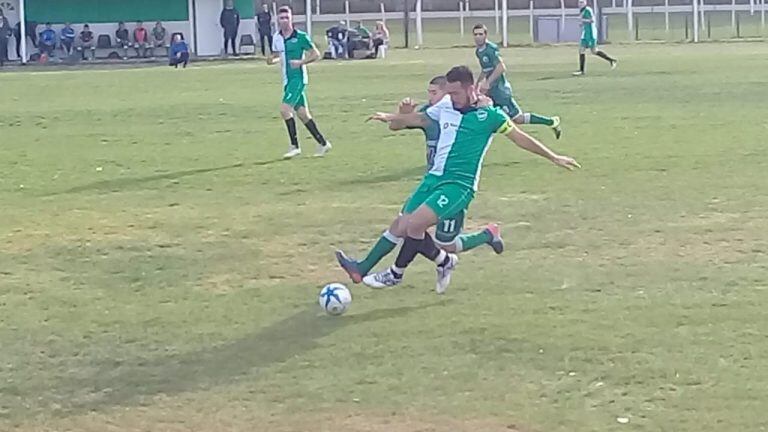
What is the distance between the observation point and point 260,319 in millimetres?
9219

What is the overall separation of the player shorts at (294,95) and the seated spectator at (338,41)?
93.8ft

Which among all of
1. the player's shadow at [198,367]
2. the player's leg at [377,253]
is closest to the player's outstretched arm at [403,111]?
the player's leg at [377,253]

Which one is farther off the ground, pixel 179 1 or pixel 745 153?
pixel 179 1

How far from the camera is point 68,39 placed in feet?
155

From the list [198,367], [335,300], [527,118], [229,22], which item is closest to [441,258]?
[335,300]

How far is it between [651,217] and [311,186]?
4.13 metres

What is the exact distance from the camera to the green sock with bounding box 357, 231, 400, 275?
379 inches

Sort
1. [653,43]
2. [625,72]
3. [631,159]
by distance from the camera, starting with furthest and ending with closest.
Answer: [653,43], [625,72], [631,159]

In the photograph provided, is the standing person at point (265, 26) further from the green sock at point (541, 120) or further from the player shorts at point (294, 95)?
the green sock at point (541, 120)

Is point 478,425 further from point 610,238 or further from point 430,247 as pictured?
point 610,238

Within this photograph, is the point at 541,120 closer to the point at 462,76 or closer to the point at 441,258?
the point at 441,258

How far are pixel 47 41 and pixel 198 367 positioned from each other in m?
41.3

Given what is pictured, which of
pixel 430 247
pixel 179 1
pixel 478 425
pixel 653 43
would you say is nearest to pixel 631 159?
pixel 430 247

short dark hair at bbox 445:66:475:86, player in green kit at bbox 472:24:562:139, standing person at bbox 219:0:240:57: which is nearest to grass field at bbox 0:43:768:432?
player in green kit at bbox 472:24:562:139
